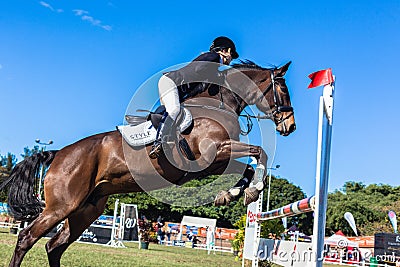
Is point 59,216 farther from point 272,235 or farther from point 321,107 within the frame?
point 272,235

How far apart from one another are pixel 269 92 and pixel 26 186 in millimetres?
3077

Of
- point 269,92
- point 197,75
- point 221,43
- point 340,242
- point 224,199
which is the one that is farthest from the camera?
point 340,242

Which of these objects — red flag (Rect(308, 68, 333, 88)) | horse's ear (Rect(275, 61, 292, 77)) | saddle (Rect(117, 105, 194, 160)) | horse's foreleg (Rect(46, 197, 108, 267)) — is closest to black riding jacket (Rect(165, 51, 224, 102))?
saddle (Rect(117, 105, 194, 160))

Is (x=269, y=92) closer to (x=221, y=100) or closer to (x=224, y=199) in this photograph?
(x=221, y=100)

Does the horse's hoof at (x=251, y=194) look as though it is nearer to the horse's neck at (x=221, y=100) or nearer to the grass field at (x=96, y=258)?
the horse's neck at (x=221, y=100)

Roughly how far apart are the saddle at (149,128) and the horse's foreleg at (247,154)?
339 millimetres

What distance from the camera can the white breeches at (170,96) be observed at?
471cm

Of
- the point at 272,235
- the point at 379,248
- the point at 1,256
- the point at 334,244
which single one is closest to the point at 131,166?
the point at 1,256

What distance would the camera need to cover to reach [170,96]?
4.74 meters

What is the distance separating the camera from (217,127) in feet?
15.6

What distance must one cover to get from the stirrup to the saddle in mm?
159

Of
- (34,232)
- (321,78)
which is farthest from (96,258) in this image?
(321,78)

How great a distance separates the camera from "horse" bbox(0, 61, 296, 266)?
4.68 m

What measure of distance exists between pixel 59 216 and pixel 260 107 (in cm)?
245
